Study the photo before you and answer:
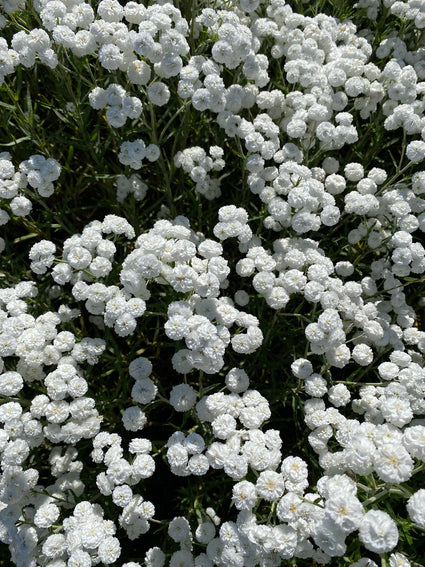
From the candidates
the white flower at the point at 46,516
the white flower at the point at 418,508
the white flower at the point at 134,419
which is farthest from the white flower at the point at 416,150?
the white flower at the point at 46,516

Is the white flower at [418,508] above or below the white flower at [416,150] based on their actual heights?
below

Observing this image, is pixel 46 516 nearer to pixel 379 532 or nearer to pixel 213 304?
pixel 213 304

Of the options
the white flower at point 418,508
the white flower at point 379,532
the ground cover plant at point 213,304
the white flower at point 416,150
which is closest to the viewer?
the white flower at point 379,532

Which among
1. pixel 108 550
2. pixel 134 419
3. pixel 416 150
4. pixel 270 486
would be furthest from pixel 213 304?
pixel 416 150

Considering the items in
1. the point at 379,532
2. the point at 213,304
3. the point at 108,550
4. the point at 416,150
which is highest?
the point at 416,150

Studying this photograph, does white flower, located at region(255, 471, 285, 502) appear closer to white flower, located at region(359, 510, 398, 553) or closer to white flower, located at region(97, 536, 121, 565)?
white flower, located at region(359, 510, 398, 553)

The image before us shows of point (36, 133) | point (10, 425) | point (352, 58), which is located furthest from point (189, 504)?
point (352, 58)

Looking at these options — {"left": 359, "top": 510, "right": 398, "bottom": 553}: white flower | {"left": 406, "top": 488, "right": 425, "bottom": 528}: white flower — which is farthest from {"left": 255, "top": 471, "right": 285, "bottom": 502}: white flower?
{"left": 406, "top": 488, "right": 425, "bottom": 528}: white flower

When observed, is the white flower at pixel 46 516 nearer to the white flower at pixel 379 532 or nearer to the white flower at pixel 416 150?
the white flower at pixel 379 532

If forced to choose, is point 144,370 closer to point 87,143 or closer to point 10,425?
point 10,425
